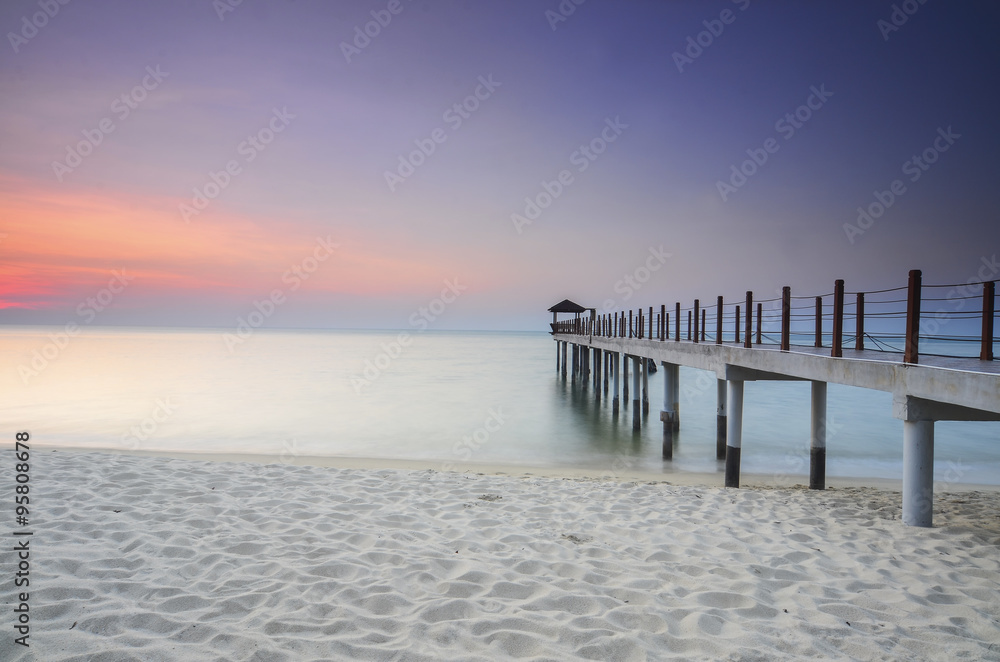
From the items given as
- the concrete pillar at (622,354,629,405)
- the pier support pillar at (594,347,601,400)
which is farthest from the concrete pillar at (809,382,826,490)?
the pier support pillar at (594,347,601,400)

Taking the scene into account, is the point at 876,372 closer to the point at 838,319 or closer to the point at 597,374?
the point at 838,319

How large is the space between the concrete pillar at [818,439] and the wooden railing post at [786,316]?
4.65 ft

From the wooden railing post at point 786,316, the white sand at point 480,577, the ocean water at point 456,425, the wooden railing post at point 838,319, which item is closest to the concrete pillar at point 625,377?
the ocean water at point 456,425

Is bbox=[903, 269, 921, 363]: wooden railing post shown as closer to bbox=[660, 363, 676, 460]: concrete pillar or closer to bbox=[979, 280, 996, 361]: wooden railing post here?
bbox=[979, 280, 996, 361]: wooden railing post

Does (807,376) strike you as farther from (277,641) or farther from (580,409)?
(580,409)

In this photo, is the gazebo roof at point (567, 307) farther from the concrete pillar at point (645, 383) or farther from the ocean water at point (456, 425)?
the concrete pillar at point (645, 383)

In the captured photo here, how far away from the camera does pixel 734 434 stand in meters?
9.75

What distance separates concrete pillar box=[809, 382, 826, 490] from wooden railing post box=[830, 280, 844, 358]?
8.21 ft

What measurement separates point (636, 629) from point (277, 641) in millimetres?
2243

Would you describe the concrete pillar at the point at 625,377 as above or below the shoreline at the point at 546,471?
above

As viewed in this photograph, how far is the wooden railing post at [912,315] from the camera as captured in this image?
5715mm

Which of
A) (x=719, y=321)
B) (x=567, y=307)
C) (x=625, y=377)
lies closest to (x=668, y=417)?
(x=719, y=321)

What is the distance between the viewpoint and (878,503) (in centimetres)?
761

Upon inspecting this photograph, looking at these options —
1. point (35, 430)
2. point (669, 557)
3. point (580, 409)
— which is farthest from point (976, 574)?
point (35, 430)
